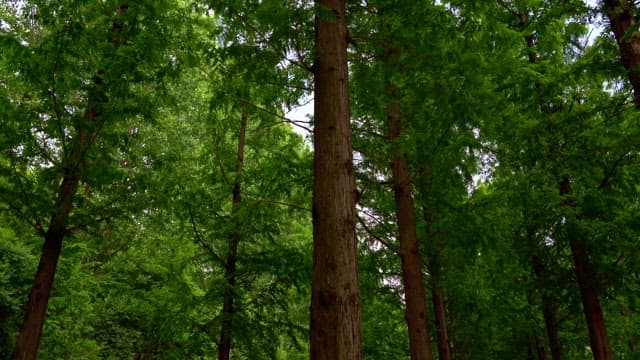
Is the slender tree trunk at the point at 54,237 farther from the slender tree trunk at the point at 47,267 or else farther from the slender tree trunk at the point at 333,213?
the slender tree trunk at the point at 333,213

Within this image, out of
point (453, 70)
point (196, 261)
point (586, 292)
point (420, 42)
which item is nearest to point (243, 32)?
point (420, 42)

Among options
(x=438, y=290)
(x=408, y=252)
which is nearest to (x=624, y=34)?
(x=408, y=252)

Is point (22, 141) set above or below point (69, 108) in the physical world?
below

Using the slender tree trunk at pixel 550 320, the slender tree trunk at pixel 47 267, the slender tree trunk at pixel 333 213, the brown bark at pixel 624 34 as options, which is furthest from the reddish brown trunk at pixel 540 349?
the slender tree trunk at pixel 47 267

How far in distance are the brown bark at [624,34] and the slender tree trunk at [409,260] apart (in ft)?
11.2

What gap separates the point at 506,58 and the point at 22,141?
7921 mm

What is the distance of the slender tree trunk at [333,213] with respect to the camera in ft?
14.3

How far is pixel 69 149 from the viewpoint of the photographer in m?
7.61

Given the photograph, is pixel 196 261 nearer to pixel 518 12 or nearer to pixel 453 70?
pixel 453 70

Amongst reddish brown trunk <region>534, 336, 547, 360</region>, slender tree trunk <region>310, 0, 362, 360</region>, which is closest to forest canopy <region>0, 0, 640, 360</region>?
slender tree trunk <region>310, 0, 362, 360</region>

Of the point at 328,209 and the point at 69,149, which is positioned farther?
the point at 69,149

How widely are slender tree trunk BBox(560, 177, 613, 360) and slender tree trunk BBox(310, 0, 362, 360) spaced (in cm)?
696

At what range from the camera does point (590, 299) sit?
34.2 feet

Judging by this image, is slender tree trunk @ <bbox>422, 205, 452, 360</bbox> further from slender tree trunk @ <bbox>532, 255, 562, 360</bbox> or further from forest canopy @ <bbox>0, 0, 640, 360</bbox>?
slender tree trunk @ <bbox>532, 255, 562, 360</bbox>
